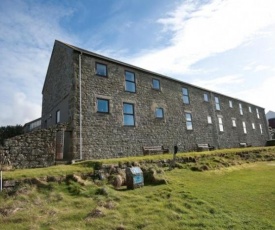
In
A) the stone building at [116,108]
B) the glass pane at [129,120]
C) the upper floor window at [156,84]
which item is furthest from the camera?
the upper floor window at [156,84]

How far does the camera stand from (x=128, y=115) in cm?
1677

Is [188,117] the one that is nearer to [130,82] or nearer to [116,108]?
[130,82]

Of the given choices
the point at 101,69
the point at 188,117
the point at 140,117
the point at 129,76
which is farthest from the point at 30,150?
the point at 188,117

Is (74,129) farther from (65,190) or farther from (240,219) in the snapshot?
(240,219)

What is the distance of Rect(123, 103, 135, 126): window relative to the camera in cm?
1647

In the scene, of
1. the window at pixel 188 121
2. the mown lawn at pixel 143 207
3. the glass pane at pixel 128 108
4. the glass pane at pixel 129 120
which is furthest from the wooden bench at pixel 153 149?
the mown lawn at pixel 143 207

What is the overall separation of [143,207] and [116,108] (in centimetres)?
1002

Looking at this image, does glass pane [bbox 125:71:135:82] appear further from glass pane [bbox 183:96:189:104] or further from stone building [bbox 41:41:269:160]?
glass pane [bbox 183:96:189:104]

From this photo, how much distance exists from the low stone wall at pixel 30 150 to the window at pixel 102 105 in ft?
10.7

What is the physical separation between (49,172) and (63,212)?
3001 millimetres

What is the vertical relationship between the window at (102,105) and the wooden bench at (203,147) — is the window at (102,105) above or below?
above

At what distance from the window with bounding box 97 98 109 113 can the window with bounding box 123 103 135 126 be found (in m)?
1.56

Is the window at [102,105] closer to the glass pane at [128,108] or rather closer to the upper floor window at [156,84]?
the glass pane at [128,108]

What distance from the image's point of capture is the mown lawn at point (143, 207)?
572 cm
